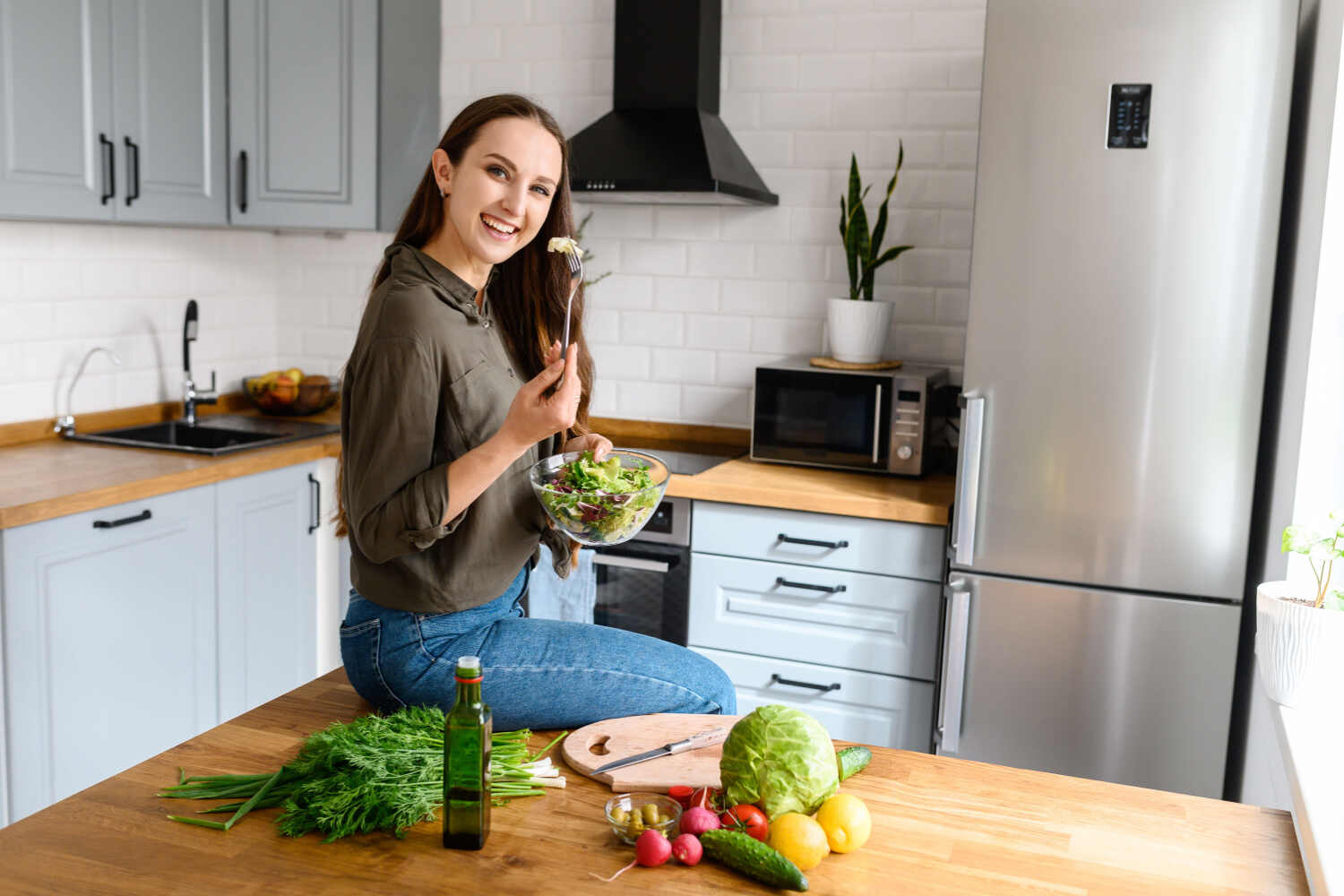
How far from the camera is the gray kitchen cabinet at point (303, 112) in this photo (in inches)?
133

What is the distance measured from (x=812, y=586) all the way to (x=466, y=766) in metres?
1.86

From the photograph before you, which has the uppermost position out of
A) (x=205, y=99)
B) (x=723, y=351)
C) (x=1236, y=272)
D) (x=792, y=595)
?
(x=205, y=99)

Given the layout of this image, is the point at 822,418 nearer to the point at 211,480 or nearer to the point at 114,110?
the point at 211,480

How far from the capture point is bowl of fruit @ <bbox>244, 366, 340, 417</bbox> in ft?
12.4

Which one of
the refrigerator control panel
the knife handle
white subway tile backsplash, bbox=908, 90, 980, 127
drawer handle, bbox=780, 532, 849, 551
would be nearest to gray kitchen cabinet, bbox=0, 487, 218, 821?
drawer handle, bbox=780, 532, 849, 551

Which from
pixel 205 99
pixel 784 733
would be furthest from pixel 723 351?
pixel 784 733

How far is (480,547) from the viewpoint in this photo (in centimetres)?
167

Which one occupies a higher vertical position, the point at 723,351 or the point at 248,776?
the point at 723,351

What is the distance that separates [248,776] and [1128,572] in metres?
2.04

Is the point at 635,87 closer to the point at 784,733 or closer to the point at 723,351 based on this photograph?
the point at 723,351

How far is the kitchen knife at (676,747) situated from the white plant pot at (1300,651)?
92cm

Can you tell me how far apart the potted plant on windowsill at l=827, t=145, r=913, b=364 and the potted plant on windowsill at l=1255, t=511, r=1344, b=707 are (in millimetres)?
1517

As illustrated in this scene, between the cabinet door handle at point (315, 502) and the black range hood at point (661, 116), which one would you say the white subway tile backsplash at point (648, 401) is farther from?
the cabinet door handle at point (315, 502)

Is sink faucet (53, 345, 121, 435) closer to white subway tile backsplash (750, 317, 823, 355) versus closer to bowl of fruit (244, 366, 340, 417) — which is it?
bowl of fruit (244, 366, 340, 417)
